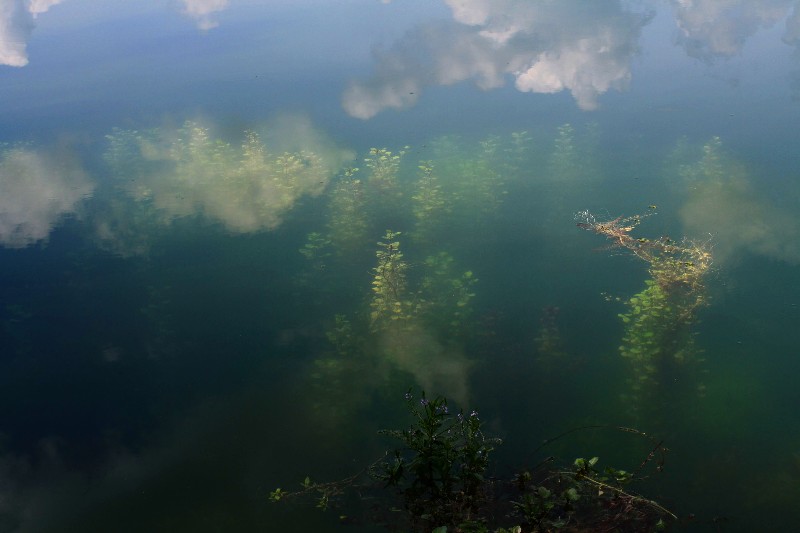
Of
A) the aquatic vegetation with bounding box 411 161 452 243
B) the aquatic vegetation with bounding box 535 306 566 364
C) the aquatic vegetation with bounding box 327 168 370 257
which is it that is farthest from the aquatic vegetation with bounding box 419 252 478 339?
the aquatic vegetation with bounding box 327 168 370 257

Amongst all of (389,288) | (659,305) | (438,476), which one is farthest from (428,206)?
(438,476)

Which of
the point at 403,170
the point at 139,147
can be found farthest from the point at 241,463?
the point at 139,147

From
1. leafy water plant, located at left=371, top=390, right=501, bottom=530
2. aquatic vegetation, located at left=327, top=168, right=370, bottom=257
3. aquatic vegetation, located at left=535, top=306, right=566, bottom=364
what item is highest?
aquatic vegetation, located at left=327, top=168, right=370, bottom=257

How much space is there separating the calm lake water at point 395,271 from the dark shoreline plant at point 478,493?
13 cm

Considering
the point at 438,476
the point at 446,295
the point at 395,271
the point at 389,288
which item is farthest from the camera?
the point at 395,271

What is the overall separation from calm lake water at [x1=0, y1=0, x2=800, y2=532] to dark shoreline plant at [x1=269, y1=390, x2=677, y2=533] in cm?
13

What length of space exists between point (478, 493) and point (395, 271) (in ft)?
7.45

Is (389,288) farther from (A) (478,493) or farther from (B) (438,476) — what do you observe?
(A) (478,493)

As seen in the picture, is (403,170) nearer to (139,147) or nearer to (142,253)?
(142,253)

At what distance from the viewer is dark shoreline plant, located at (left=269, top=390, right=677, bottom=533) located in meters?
3.04

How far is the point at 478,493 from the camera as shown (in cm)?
Result: 322

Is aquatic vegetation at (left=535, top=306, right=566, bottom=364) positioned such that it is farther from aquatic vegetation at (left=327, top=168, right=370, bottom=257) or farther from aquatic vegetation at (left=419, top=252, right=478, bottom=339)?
aquatic vegetation at (left=327, top=168, right=370, bottom=257)

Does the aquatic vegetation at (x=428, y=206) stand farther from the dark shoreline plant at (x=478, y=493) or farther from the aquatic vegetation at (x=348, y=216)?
the dark shoreline plant at (x=478, y=493)

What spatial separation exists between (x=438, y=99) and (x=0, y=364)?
19.3ft
